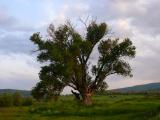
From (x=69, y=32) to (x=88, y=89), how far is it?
27.4 feet

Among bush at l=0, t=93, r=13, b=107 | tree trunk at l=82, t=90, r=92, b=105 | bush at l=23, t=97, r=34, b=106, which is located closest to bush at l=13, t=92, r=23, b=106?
bush at l=0, t=93, r=13, b=107

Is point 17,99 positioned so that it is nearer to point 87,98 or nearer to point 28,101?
point 28,101

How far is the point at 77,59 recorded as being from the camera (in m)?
67.4

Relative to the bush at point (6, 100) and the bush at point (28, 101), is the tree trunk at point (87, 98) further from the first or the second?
the bush at point (6, 100)

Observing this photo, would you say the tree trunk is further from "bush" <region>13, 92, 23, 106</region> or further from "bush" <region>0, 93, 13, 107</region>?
"bush" <region>0, 93, 13, 107</region>

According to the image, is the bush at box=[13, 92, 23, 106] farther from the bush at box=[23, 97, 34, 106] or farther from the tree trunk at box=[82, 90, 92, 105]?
the tree trunk at box=[82, 90, 92, 105]

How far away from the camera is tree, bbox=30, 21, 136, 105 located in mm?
65688

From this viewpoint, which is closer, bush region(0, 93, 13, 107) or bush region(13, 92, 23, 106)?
bush region(0, 93, 13, 107)

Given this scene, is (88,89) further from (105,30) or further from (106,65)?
(105,30)

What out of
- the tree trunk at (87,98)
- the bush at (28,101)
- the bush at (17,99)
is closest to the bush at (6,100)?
the bush at (17,99)

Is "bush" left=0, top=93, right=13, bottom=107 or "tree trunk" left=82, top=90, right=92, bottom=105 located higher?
"bush" left=0, top=93, right=13, bottom=107

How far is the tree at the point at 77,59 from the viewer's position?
65688 millimetres

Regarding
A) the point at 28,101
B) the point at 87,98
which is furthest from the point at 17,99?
→ the point at 87,98

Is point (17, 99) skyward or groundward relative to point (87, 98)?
skyward
